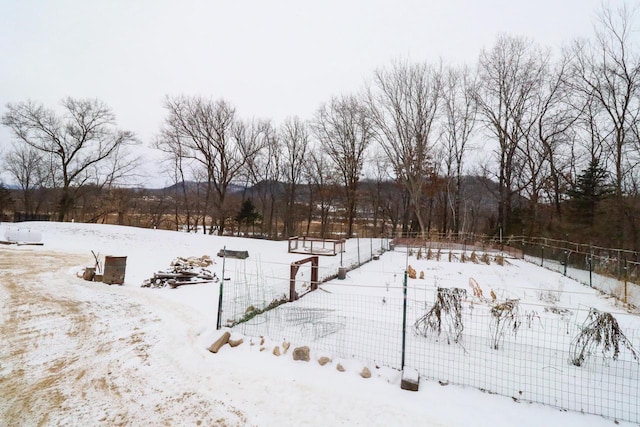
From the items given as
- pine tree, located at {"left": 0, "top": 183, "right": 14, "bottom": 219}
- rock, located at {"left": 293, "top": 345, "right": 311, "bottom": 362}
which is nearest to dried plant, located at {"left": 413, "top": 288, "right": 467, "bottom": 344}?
rock, located at {"left": 293, "top": 345, "right": 311, "bottom": 362}

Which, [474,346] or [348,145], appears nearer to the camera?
[474,346]

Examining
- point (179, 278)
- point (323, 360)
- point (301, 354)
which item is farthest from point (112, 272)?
point (323, 360)

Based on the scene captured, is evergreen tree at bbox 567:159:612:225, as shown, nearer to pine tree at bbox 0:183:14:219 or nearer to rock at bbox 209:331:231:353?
rock at bbox 209:331:231:353

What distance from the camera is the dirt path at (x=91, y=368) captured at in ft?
10.1

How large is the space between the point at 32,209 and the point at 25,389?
42329 mm

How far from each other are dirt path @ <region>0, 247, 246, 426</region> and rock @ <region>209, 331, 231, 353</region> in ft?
1.79

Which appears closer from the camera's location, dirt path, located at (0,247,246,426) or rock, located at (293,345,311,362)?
dirt path, located at (0,247,246,426)

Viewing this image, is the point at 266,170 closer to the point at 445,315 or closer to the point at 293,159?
the point at 293,159

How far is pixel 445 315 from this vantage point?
201 inches

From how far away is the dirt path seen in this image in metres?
3.09

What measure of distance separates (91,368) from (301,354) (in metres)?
2.76

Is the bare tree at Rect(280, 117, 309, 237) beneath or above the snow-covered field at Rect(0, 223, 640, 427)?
above

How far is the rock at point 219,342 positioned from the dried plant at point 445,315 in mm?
3098

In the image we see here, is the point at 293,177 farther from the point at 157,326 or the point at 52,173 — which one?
the point at 157,326
